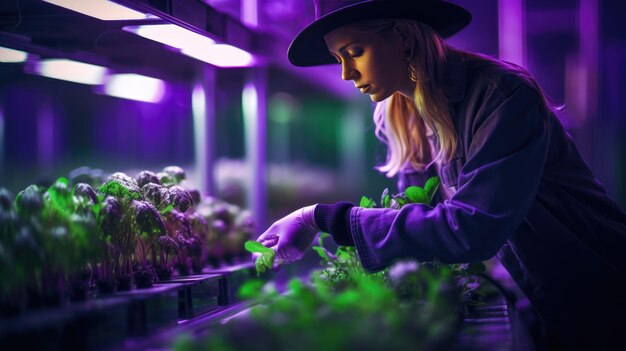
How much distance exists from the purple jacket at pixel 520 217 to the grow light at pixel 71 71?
0.81 metres

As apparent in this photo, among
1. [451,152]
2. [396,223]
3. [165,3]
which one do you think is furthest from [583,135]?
[165,3]

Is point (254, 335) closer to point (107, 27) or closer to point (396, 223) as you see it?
point (396, 223)

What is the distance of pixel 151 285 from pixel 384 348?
28.7 inches

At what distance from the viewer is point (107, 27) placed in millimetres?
1234

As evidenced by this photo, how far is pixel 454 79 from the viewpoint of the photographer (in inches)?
48.1

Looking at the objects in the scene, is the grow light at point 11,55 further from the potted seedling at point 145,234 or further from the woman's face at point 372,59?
the woman's face at point 372,59

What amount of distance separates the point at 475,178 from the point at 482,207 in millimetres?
60

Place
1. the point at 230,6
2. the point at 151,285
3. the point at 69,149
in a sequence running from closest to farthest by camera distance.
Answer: the point at 151,285 < the point at 230,6 < the point at 69,149

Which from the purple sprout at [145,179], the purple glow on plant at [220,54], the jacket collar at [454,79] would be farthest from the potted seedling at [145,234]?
the jacket collar at [454,79]

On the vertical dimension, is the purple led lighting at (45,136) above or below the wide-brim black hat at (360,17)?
below

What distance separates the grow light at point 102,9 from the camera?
1.06 meters

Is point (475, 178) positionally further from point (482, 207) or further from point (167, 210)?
point (167, 210)

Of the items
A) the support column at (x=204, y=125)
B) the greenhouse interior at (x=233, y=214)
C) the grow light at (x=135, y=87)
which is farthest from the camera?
the support column at (x=204, y=125)

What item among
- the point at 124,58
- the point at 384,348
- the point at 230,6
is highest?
the point at 230,6
